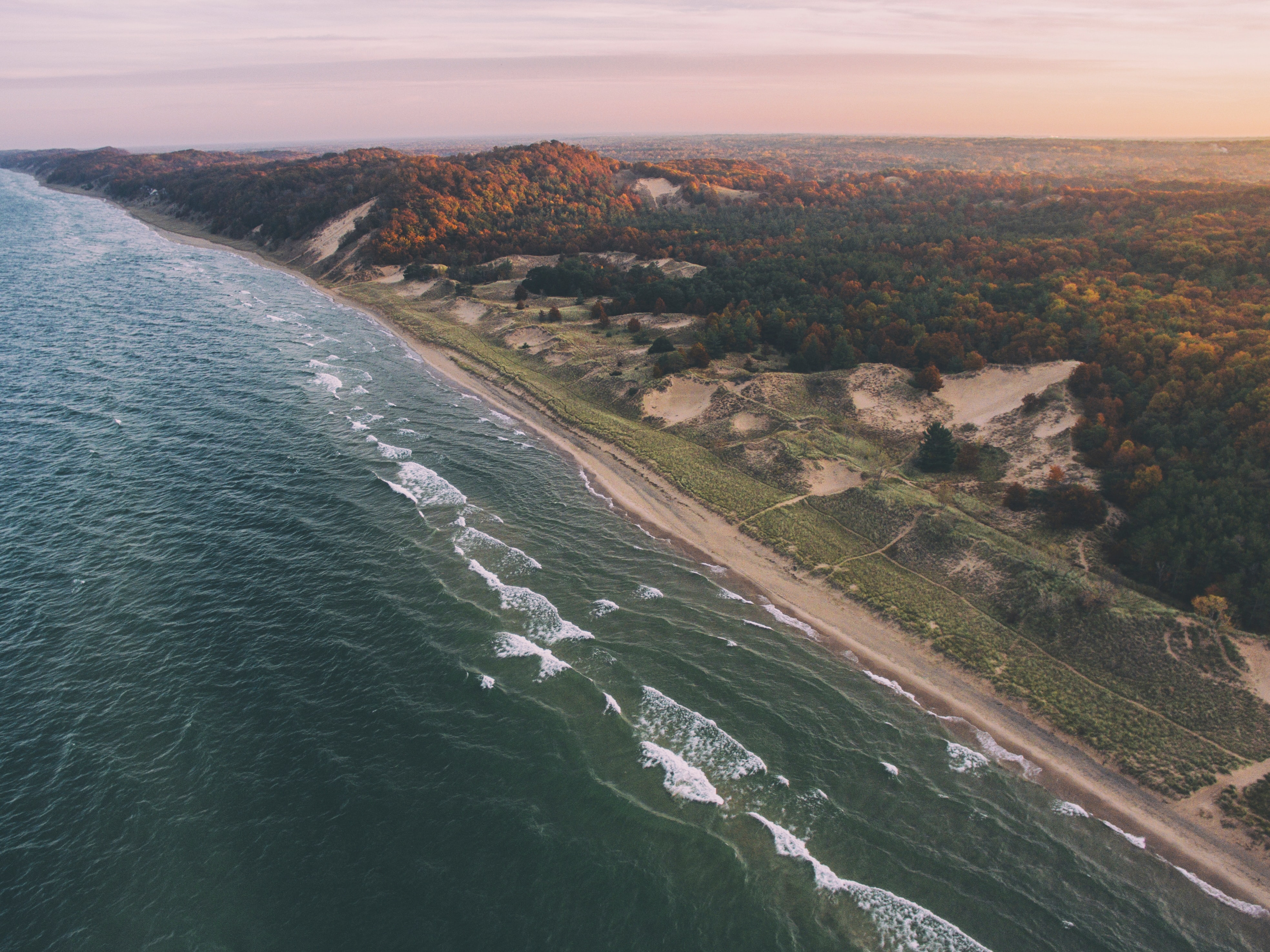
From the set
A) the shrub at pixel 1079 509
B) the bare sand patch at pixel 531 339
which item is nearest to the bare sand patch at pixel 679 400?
the bare sand patch at pixel 531 339

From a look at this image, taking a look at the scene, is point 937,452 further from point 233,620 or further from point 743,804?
point 233,620

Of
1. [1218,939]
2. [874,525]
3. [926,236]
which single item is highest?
[926,236]

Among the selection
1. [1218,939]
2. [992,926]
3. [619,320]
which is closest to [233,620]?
[992,926]

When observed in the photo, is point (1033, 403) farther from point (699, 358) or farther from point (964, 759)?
point (964, 759)

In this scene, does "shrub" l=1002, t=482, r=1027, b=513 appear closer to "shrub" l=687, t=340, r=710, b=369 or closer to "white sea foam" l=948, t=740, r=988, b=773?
"white sea foam" l=948, t=740, r=988, b=773

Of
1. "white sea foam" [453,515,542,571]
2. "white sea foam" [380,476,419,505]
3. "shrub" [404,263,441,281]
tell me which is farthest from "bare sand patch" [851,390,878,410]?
"shrub" [404,263,441,281]

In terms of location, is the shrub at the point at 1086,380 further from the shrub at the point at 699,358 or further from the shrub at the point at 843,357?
the shrub at the point at 699,358
